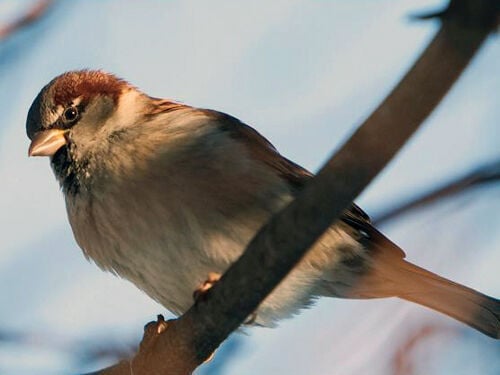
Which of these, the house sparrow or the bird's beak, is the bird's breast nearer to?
the house sparrow

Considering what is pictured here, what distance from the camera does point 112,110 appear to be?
14.6 ft

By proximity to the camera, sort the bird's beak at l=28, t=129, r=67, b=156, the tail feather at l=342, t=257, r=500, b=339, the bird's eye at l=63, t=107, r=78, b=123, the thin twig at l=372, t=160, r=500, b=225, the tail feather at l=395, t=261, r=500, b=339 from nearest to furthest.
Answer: the thin twig at l=372, t=160, r=500, b=225, the tail feather at l=395, t=261, r=500, b=339, the tail feather at l=342, t=257, r=500, b=339, the bird's beak at l=28, t=129, r=67, b=156, the bird's eye at l=63, t=107, r=78, b=123

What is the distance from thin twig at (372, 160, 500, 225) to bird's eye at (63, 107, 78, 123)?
210 cm

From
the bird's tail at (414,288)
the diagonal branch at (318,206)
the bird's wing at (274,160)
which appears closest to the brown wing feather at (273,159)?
the bird's wing at (274,160)

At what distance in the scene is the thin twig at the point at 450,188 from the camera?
2.54m

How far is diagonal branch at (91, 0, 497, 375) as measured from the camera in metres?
2.06

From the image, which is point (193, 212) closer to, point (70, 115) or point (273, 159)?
point (273, 159)

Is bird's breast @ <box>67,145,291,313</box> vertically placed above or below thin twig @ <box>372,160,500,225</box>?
above

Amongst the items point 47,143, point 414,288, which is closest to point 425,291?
point 414,288

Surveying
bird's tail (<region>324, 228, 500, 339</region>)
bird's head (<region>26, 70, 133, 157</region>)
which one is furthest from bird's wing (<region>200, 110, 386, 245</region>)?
bird's head (<region>26, 70, 133, 157</region>)

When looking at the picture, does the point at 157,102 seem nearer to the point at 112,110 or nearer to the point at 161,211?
the point at 112,110

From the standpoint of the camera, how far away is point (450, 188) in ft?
8.49

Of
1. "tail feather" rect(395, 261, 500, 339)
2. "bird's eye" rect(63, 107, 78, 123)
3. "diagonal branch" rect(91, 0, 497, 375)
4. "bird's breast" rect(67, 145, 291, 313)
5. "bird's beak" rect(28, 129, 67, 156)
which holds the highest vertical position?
"bird's eye" rect(63, 107, 78, 123)

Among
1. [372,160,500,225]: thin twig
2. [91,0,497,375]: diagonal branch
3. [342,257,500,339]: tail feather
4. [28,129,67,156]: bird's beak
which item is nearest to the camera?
[91,0,497,375]: diagonal branch
